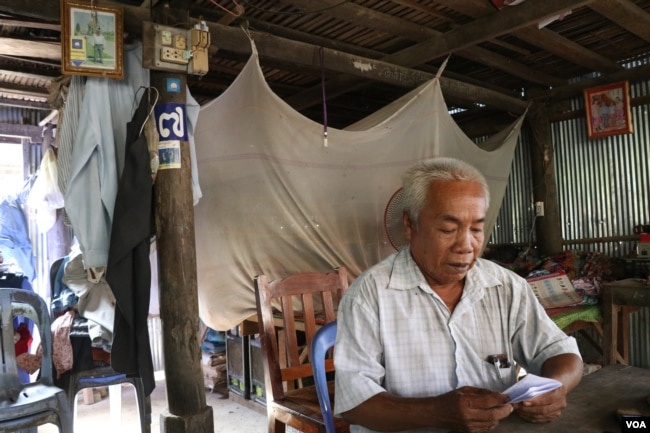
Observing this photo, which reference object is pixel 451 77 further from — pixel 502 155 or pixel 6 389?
pixel 6 389

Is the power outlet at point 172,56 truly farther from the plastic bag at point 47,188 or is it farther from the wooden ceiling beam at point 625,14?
the wooden ceiling beam at point 625,14

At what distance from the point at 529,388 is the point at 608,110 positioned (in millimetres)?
4365

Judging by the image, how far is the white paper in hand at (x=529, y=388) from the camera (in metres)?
1.25

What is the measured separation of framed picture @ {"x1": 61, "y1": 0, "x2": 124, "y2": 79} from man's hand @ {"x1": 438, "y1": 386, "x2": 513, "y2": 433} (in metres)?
2.19

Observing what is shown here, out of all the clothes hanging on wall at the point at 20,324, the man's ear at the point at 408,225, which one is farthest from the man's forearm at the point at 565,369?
the clothes hanging on wall at the point at 20,324

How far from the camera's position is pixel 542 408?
1.31 m

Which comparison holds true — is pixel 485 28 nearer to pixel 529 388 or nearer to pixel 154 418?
pixel 529 388

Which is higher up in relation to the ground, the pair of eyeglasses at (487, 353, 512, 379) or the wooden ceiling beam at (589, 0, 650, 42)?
the wooden ceiling beam at (589, 0, 650, 42)

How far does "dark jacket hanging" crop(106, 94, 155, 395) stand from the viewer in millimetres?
2348

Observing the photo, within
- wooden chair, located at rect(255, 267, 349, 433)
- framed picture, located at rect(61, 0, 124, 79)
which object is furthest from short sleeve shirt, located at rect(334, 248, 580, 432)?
framed picture, located at rect(61, 0, 124, 79)

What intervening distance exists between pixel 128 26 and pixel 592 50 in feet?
12.6

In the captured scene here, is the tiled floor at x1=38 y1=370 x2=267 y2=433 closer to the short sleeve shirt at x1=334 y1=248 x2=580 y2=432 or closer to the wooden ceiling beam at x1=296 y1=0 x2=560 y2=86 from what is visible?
the short sleeve shirt at x1=334 y1=248 x2=580 y2=432

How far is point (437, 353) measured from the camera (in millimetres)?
1494

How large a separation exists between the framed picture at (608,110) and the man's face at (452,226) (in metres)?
3.90
